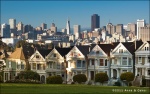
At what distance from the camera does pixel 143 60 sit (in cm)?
6372

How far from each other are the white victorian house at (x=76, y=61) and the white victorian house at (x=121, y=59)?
4.45m

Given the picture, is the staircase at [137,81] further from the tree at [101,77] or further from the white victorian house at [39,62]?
the white victorian house at [39,62]

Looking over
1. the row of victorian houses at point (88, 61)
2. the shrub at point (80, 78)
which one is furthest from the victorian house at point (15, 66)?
the shrub at point (80, 78)

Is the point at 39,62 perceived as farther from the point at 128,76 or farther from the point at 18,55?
the point at 128,76

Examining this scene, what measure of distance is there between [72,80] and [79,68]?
95.6 inches

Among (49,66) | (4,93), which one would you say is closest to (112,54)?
(49,66)

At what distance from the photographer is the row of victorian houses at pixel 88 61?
210ft

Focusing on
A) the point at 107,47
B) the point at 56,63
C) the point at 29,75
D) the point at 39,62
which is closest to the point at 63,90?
the point at 29,75

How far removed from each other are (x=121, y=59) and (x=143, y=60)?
10.8ft

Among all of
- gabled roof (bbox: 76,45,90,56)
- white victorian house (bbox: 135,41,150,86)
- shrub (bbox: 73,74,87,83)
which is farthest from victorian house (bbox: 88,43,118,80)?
white victorian house (bbox: 135,41,150,86)

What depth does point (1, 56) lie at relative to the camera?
83.2 metres

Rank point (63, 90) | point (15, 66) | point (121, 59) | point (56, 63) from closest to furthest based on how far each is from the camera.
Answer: point (63, 90), point (121, 59), point (56, 63), point (15, 66)

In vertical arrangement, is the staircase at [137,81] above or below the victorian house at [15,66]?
below

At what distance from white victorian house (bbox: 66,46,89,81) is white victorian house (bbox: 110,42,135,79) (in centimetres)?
445
